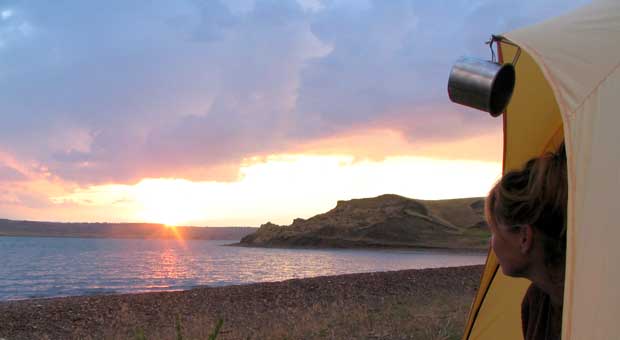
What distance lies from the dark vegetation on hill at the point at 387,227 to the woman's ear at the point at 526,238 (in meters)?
72.9

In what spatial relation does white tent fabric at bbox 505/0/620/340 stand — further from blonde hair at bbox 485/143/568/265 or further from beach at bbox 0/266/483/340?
beach at bbox 0/266/483/340

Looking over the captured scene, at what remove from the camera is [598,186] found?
7.04 feet

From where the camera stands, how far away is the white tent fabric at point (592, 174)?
2.01 meters

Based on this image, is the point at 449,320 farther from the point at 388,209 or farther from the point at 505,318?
the point at 388,209

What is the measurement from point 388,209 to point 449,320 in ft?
259

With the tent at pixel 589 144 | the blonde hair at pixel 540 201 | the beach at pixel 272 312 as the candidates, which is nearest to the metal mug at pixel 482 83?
the tent at pixel 589 144

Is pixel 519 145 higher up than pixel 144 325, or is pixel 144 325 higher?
pixel 519 145

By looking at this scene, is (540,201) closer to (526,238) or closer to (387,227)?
(526,238)

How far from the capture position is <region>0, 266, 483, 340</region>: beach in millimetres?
8008

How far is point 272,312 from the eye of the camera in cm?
1064

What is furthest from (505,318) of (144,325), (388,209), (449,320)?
(388,209)

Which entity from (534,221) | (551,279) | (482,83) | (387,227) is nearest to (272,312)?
(482,83)

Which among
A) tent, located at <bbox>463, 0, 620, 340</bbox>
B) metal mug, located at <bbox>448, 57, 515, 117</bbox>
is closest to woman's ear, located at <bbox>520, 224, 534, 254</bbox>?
tent, located at <bbox>463, 0, 620, 340</bbox>

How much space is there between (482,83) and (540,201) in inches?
66.1
